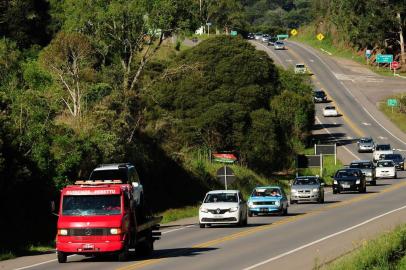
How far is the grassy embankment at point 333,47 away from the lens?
14688 cm

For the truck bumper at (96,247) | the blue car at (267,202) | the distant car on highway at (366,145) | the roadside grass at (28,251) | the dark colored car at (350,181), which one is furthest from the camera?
the distant car on highway at (366,145)

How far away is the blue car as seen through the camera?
42031 mm

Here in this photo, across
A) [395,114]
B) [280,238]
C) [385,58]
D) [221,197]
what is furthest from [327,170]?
[385,58]

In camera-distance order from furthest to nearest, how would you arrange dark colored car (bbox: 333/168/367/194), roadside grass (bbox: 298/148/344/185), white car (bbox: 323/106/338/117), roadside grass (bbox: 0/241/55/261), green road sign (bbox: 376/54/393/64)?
green road sign (bbox: 376/54/393/64)
white car (bbox: 323/106/338/117)
roadside grass (bbox: 298/148/344/185)
dark colored car (bbox: 333/168/367/194)
roadside grass (bbox: 0/241/55/261)

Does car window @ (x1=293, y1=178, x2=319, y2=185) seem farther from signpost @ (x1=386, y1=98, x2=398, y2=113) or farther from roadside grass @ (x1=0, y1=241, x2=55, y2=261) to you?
signpost @ (x1=386, y1=98, x2=398, y2=113)

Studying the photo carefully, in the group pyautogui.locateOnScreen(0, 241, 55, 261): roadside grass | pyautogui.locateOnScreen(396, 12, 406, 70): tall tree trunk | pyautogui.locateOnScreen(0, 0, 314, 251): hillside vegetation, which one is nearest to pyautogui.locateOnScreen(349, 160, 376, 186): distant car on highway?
pyautogui.locateOnScreen(0, 0, 314, 251): hillside vegetation

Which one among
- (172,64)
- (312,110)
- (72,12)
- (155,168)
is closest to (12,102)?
(155,168)

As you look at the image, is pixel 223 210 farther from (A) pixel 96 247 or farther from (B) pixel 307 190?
(B) pixel 307 190

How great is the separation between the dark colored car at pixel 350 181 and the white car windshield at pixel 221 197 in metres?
21.6

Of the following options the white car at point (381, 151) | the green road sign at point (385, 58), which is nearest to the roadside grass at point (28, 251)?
the white car at point (381, 151)

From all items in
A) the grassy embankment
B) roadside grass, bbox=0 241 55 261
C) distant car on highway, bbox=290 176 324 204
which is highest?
the grassy embankment

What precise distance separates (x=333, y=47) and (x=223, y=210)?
13709cm

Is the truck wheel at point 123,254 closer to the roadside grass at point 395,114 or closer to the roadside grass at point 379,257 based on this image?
the roadside grass at point 379,257

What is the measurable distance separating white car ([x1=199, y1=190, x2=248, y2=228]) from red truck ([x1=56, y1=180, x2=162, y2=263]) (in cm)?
1192
